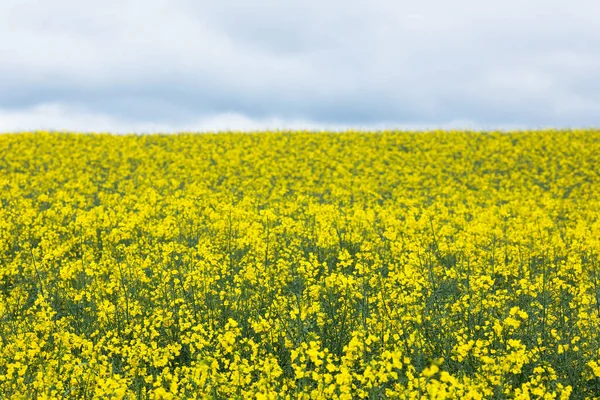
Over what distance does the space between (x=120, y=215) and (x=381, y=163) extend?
14.8 metres

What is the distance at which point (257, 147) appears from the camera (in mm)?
27203

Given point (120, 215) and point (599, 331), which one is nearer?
point (599, 331)

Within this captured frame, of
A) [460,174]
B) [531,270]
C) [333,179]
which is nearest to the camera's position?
[531,270]

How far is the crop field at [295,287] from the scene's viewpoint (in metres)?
5.24

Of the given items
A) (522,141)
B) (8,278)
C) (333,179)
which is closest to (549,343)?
(8,278)

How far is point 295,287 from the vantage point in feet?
27.8

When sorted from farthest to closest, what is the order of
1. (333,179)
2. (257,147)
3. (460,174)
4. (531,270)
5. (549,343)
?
(257,147) → (460,174) → (333,179) → (531,270) → (549,343)

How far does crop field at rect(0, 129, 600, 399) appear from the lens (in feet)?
17.2

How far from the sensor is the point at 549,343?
20.2 feet

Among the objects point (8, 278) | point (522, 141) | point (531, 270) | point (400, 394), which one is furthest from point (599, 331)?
point (522, 141)

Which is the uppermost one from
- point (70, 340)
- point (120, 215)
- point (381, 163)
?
point (381, 163)

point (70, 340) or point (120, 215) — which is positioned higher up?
point (120, 215)

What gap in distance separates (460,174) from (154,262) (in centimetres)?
1743

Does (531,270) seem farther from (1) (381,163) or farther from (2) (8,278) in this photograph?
(1) (381,163)
